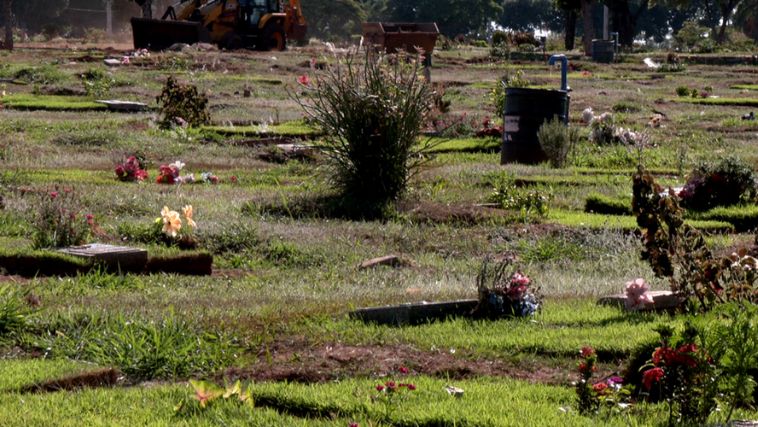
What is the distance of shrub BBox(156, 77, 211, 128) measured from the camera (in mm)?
19328

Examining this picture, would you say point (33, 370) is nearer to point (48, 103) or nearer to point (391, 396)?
point (391, 396)

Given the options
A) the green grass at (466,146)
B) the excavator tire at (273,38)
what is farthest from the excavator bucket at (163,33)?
the green grass at (466,146)

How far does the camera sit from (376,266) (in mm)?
9594

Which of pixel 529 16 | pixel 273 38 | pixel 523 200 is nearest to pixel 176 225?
pixel 523 200

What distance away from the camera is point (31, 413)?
510cm

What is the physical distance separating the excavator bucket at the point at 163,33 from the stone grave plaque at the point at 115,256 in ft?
122

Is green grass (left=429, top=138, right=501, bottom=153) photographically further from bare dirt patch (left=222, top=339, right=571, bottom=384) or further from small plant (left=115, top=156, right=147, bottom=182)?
bare dirt patch (left=222, top=339, right=571, bottom=384)

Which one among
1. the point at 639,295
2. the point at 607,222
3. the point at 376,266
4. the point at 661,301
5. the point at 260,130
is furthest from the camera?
the point at 260,130

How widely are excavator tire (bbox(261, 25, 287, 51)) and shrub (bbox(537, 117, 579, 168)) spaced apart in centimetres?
3316

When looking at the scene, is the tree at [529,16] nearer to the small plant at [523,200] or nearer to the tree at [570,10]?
the tree at [570,10]

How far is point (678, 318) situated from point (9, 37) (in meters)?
48.3

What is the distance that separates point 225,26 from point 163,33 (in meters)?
2.91

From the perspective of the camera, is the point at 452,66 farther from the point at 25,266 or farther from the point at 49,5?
the point at 49,5

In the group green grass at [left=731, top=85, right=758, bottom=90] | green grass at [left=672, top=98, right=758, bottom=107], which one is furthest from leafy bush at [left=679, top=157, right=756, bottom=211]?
green grass at [left=731, top=85, right=758, bottom=90]
